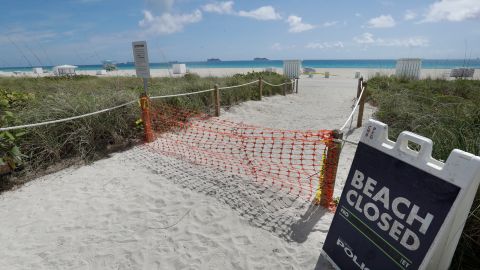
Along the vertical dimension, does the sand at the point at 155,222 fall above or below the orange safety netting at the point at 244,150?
below

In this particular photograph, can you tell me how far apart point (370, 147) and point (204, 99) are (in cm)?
729

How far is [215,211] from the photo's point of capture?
11.2 feet

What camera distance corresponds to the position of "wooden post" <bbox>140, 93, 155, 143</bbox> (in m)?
5.68

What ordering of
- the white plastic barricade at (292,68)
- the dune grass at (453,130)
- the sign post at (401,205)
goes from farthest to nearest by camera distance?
the white plastic barricade at (292,68), the dune grass at (453,130), the sign post at (401,205)

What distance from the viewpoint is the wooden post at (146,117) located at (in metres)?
5.68

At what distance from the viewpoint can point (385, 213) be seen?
2.00 m

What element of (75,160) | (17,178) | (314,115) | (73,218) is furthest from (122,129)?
(314,115)

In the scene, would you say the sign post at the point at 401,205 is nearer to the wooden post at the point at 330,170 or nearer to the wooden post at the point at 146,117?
the wooden post at the point at 330,170

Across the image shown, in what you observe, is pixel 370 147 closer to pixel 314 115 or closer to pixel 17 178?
pixel 17 178

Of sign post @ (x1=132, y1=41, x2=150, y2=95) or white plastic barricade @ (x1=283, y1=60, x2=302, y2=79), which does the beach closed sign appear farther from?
white plastic barricade @ (x1=283, y1=60, x2=302, y2=79)

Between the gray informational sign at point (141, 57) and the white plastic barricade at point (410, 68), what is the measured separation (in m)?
14.4

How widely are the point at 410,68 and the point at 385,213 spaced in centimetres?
1654

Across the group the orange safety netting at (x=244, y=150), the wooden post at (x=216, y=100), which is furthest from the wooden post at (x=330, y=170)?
the wooden post at (x=216, y=100)

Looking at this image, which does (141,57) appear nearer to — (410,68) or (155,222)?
(155,222)
